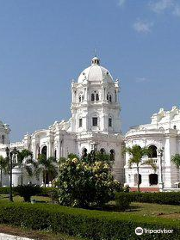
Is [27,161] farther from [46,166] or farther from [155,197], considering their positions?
[155,197]

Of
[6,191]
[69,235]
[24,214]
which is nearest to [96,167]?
[24,214]

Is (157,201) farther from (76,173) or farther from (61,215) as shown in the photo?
(61,215)

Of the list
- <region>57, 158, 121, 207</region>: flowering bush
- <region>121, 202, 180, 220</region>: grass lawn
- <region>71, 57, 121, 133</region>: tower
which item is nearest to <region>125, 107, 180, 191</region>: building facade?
<region>71, 57, 121, 133</region>: tower

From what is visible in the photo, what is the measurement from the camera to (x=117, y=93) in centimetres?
8500

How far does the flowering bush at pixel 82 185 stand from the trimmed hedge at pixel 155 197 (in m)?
Answer: 4.63

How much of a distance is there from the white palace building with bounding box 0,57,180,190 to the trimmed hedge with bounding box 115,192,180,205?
90.3 ft

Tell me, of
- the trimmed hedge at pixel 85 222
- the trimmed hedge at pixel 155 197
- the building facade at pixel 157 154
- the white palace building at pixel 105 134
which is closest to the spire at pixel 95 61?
the white palace building at pixel 105 134

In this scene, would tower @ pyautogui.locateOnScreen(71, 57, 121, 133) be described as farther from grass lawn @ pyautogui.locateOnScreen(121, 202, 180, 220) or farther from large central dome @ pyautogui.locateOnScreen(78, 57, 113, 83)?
grass lawn @ pyautogui.locateOnScreen(121, 202, 180, 220)

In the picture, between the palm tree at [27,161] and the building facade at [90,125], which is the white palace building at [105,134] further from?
the palm tree at [27,161]

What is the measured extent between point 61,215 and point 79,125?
63600mm

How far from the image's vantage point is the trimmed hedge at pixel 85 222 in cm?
1580

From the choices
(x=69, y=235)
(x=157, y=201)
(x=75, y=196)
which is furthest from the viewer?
(x=157, y=201)

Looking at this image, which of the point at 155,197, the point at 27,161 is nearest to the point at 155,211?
the point at 155,197

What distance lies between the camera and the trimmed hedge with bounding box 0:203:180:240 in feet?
51.9
